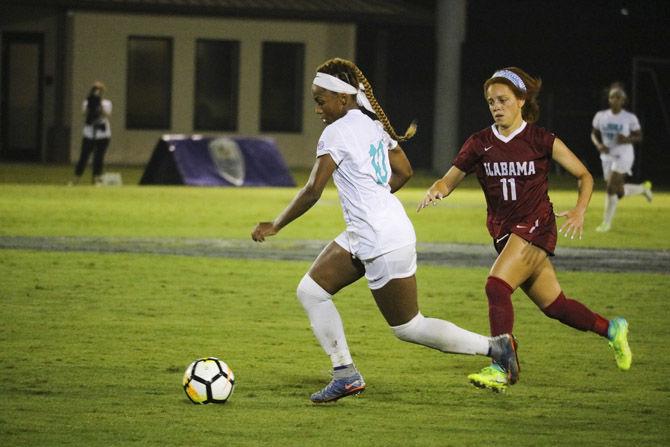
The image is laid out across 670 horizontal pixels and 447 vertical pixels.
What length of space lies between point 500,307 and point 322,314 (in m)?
1.15

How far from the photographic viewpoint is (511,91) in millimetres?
8789

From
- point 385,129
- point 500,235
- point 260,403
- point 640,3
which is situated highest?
point 640,3

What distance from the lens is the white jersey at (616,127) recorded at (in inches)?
889

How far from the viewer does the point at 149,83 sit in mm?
40812

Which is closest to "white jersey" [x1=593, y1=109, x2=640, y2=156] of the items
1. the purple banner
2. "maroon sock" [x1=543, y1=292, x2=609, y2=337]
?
the purple banner

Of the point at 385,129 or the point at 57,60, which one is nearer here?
the point at 385,129

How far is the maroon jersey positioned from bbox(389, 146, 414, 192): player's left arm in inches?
25.5

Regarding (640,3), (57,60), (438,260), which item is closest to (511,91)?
(438,260)

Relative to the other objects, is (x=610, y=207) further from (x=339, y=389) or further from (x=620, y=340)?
(x=339, y=389)

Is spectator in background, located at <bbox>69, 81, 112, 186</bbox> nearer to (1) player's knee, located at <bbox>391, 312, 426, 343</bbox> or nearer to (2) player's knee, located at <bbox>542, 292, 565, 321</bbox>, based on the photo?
(2) player's knee, located at <bbox>542, 292, 565, 321</bbox>

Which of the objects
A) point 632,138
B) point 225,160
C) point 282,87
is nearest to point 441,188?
point 632,138

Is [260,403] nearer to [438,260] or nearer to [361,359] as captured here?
[361,359]

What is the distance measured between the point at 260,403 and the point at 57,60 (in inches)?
1260

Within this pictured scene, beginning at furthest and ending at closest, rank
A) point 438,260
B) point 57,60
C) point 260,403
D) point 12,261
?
point 57,60, point 438,260, point 12,261, point 260,403
